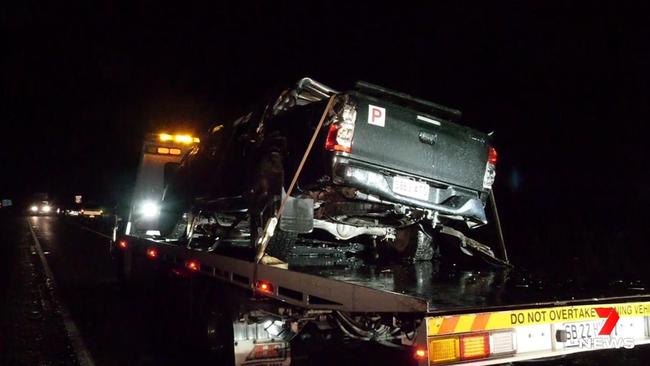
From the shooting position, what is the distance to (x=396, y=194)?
Answer: 4766mm

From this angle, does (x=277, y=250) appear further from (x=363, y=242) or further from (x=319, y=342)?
(x=363, y=242)

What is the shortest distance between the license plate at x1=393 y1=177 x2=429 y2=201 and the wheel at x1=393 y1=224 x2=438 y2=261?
1.02m

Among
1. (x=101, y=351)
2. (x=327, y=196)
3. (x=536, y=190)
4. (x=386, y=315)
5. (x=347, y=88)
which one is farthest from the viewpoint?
(x=536, y=190)

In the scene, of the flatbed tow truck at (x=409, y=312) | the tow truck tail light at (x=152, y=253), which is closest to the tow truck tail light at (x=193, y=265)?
the flatbed tow truck at (x=409, y=312)

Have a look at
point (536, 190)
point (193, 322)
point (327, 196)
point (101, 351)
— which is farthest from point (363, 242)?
point (536, 190)

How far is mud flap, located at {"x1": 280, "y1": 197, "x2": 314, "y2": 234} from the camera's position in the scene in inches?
186

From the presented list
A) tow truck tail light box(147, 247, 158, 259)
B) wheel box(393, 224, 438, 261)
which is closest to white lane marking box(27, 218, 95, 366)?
tow truck tail light box(147, 247, 158, 259)

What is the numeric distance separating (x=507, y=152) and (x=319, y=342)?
9557 mm

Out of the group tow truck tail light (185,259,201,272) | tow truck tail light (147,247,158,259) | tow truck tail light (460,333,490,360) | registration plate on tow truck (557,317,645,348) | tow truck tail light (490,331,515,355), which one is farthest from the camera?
tow truck tail light (147,247,158,259)

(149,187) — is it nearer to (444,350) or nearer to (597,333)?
(444,350)

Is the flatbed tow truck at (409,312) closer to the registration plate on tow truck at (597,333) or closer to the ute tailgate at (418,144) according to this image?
the registration plate on tow truck at (597,333)

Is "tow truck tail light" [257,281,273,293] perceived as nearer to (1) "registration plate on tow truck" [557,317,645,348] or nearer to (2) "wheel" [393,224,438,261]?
(1) "registration plate on tow truck" [557,317,645,348]

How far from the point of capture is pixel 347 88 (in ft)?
15.1

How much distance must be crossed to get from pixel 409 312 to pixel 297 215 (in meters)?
2.18
